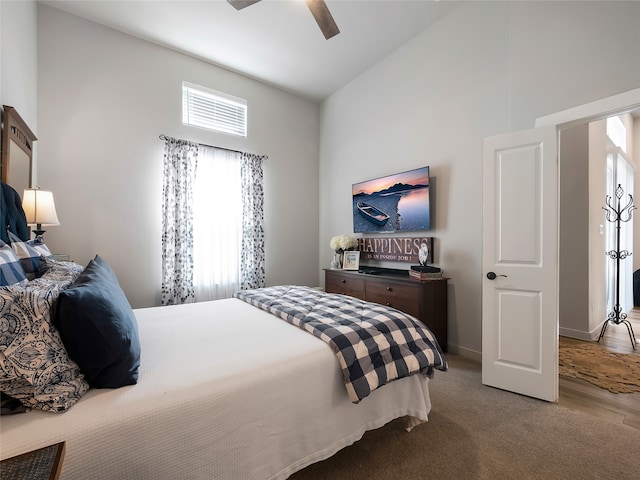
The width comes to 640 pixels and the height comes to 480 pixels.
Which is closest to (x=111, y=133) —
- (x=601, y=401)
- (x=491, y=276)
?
(x=491, y=276)

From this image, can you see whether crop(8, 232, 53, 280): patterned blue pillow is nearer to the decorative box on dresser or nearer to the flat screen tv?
the decorative box on dresser

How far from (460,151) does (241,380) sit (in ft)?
9.81

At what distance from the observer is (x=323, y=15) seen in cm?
212

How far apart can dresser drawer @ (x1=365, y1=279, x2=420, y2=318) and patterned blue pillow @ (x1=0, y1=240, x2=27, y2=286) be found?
2.80m

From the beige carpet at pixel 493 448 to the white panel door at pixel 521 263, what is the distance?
283 millimetres

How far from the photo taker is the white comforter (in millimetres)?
868

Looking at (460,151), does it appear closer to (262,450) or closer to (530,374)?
(530,374)

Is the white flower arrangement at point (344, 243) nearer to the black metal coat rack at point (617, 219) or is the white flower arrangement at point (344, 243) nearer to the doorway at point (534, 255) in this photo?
the doorway at point (534, 255)

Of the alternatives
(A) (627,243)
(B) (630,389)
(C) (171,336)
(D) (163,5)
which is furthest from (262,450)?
(A) (627,243)

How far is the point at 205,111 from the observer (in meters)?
3.95

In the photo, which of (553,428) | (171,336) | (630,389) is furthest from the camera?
(630,389)

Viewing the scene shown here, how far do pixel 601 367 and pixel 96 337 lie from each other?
379 cm

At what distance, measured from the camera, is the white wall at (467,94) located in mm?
2029

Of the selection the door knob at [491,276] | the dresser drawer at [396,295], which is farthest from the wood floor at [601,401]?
the dresser drawer at [396,295]
